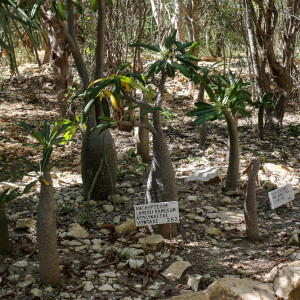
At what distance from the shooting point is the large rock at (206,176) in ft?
13.8

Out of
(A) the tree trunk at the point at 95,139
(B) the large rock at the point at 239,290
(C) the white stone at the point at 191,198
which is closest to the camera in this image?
(B) the large rock at the point at 239,290

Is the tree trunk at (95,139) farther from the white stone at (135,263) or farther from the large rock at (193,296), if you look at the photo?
the large rock at (193,296)

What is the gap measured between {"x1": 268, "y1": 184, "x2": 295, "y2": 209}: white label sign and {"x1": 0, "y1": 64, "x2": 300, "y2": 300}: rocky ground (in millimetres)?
164

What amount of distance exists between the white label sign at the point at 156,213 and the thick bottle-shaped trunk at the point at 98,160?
68cm

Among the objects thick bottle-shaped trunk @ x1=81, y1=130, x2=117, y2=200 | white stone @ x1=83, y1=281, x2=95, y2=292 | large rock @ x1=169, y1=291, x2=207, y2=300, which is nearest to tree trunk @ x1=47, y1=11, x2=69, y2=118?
thick bottle-shaped trunk @ x1=81, y1=130, x2=117, y2=200

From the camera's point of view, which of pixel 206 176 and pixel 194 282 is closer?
pixel 194 282

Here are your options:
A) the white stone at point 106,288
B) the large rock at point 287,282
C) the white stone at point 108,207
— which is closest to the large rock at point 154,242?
the white stone at point 106,288

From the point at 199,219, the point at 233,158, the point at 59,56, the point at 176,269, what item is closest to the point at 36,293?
the point at 176,269

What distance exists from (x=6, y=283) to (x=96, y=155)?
1384mm

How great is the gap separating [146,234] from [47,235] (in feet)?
3.16

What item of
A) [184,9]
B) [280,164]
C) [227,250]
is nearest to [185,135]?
[280,164]

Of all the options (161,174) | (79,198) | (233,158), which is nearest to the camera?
(161,174)

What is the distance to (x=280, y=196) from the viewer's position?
3.36 meters

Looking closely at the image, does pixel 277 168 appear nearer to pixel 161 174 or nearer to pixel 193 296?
pixel 161 174
